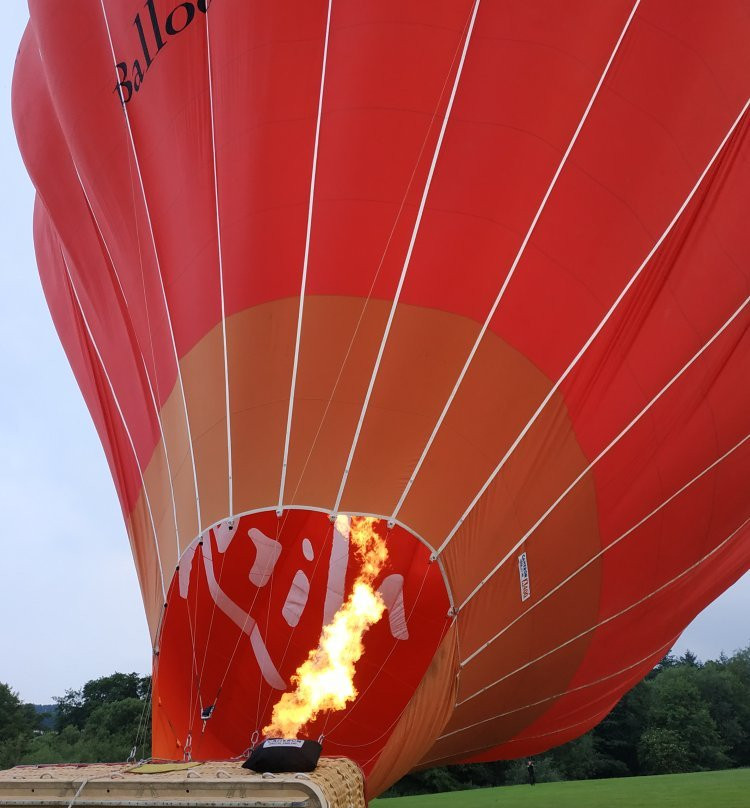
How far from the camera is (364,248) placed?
11.4 feet

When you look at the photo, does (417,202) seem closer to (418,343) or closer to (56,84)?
(418,343)

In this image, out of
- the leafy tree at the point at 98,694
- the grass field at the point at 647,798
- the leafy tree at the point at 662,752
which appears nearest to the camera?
the grass field at the point at 647,798

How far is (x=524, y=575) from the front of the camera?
3.46m

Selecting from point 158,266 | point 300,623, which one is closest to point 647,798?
point 300,623

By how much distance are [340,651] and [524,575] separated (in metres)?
0.89

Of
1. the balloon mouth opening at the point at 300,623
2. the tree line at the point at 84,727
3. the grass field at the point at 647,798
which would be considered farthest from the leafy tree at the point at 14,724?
the balloon mouth opening at the point at 300,623

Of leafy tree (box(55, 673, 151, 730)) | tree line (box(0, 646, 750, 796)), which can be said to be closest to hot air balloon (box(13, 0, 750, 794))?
tree line (box(0, 646, 750, 796))

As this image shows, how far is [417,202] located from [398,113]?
1.35ft

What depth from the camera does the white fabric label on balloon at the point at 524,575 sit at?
344 cm

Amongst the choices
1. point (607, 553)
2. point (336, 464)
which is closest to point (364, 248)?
point (336, 464)

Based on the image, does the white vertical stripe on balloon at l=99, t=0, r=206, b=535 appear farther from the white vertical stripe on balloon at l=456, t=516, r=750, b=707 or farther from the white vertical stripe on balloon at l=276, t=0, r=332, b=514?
the white vertical stripe on balloon at l=456, t=516, r=750, b=707

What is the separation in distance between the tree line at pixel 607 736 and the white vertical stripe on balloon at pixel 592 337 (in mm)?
15437

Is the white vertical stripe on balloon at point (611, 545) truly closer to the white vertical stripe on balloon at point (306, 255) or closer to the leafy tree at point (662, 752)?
the white vertical stripe on balloon at point (306, 255)

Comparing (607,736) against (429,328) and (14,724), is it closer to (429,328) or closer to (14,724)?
(14,724)
